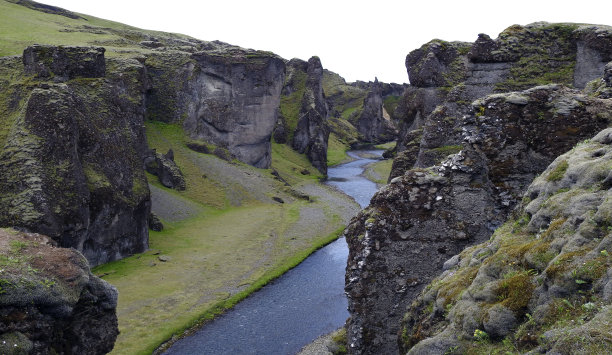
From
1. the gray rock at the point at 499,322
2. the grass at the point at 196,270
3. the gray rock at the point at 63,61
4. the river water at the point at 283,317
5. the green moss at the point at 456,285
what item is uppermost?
the gray rock at the point at 63,61

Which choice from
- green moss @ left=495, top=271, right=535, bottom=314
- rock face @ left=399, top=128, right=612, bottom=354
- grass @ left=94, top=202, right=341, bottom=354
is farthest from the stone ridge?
grass @ left=94, top=202, right=341, bottom=354

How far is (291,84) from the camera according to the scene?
194m

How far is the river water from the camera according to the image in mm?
42188

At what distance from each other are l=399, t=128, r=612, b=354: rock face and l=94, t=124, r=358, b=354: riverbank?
3334cm

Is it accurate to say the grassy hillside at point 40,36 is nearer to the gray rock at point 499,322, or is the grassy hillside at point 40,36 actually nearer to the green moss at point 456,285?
the green moss at point 456,285

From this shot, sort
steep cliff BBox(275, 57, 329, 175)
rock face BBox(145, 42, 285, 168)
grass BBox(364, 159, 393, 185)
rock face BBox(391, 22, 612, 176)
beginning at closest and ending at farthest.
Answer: rock face BBox(391, 22, 612, 176) < rock face BBox(145, 42, 285, 168) < grass BBox(364, 159, 393, 185) < steep cliff BBox(275, 57, 329, 175)

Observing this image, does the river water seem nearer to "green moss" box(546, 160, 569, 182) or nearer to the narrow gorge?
the narrow gorge

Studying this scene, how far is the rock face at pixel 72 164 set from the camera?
50781 millimetres

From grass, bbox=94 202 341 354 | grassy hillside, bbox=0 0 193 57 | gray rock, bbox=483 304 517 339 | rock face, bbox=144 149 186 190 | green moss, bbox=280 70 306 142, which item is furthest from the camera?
green moss, bbox=280 70 306 142

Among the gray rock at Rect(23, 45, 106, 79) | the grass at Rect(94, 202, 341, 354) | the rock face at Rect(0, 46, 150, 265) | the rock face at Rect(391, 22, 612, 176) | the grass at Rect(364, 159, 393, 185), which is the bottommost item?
the grass at Rect(94, 202, 341, 354)

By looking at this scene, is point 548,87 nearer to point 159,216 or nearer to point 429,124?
point 429,124

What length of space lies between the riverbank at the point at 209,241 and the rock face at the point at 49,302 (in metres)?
14.6

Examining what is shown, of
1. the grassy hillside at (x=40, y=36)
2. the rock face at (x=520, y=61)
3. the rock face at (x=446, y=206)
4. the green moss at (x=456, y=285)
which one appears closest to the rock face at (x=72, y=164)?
the grassy hillside at (x=40, y=36)

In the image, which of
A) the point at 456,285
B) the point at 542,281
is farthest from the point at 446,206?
the point at 542,281
